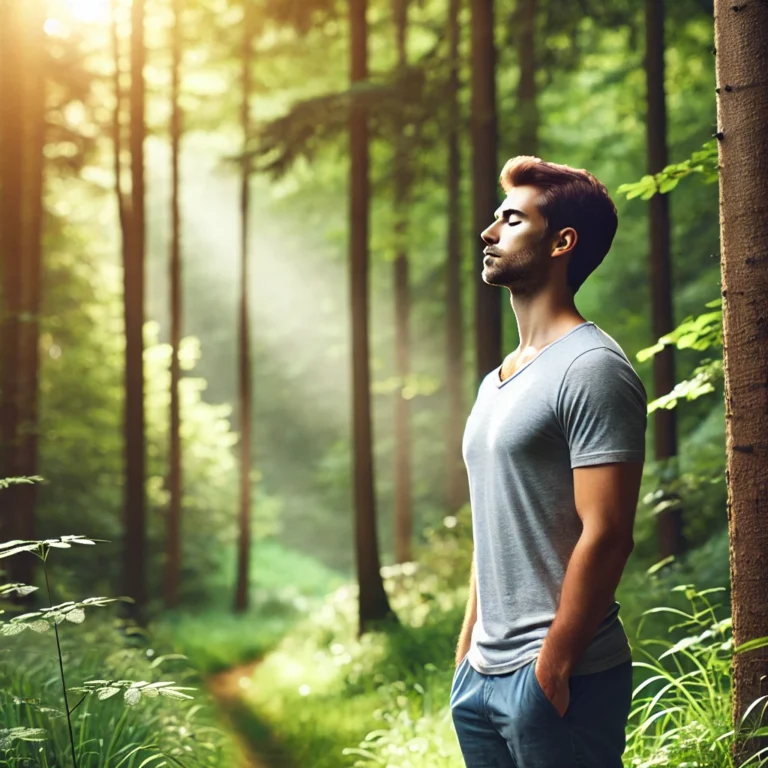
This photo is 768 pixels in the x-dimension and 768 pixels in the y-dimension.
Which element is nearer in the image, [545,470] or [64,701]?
[545,470]

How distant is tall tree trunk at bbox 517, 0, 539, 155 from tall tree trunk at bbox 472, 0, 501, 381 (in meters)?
2.30

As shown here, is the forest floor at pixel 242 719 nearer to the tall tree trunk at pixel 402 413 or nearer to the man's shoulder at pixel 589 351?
the man's shoulder at pixel 589 351

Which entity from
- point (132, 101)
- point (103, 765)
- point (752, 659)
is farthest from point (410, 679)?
point (132, 101)

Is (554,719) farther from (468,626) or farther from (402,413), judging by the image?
(402,413)

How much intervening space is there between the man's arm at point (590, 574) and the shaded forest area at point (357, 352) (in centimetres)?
109

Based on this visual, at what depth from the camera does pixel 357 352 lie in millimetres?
12664

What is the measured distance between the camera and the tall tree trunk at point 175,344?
65.9 ft

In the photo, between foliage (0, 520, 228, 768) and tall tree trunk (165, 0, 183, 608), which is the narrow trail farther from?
tall tree trunk (165, 0, 183, 608)

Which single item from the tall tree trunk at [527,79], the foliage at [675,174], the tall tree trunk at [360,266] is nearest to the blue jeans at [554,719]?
the foliage at [675,174]

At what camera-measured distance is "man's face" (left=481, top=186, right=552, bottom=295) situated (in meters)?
2.84

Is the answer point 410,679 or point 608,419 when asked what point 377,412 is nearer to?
point 410,679

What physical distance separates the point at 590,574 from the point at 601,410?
431 mm

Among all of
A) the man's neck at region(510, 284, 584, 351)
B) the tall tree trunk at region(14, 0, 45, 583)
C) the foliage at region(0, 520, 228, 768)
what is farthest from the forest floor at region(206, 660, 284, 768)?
the man's neck at region(510, 284, 584, 351)

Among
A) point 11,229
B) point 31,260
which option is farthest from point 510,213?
point 31,260
